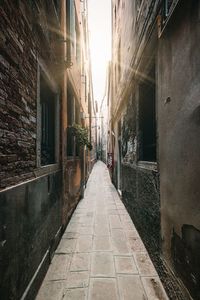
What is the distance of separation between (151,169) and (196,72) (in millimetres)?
1799

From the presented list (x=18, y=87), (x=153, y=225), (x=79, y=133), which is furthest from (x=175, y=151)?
(x=79, y=133)

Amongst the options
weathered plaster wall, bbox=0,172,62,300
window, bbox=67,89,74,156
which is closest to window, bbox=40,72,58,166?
weathered plaster wall, bbox=0,172,62,300

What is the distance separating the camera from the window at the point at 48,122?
3637mm

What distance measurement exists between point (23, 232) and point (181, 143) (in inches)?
76.3

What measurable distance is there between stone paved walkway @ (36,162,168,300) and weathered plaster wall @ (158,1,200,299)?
623 mm

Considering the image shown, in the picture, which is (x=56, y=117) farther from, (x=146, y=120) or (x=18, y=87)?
(x=18, y=87)

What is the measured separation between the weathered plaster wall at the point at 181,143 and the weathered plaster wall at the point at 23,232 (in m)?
1.68

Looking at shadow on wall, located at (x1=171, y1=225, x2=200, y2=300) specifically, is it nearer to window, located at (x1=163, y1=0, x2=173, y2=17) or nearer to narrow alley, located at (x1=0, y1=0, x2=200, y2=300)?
narrow alley, located at (x1=0, y1=0, x2=200, y2=300)

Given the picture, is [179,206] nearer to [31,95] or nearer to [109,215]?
[31,95]

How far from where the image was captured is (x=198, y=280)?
174cm

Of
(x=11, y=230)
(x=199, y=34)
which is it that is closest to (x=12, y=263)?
(x=11, y=230)

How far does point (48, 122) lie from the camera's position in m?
4.05

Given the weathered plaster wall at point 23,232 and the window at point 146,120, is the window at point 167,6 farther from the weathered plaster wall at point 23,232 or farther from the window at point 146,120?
the weathered plaster wall at point 23,232

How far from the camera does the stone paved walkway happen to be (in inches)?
98.9
